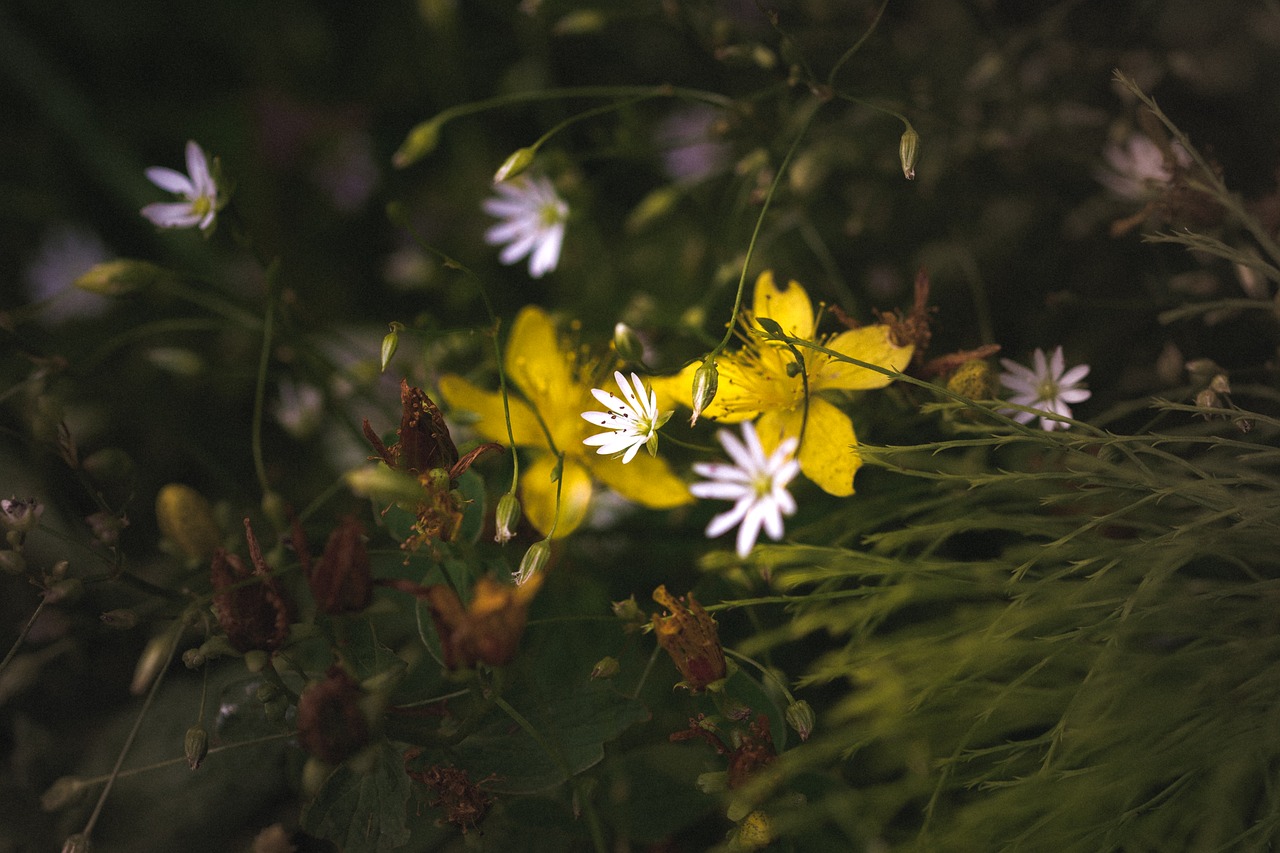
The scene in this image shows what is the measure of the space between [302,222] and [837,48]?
2.35ft

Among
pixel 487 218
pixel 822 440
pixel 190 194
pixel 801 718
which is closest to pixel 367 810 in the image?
pixel 801 718

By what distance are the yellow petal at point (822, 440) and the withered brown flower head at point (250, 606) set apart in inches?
13.4

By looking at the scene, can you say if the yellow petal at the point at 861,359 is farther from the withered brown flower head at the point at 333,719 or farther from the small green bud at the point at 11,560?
the small green bud at the point at 11,560

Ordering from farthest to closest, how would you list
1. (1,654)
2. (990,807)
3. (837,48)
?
(837,48) < (1,654) < (990,807)

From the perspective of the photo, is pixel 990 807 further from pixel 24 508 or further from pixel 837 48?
pixel 837 48

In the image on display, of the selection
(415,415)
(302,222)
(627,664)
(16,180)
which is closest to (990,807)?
(627,664)

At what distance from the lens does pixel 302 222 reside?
4.03 feet

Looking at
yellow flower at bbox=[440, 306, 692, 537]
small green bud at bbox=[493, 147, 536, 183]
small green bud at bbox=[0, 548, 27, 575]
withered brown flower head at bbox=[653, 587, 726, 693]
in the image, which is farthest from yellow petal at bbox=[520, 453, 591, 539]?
small green bud at bbox=[0, 548, 27, 575]

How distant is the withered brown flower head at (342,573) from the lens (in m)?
0.50

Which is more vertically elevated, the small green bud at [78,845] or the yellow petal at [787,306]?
the yellow petal at [787,306]

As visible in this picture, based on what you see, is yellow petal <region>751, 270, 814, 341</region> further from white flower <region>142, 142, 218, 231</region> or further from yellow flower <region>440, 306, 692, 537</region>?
white flower <region>142, 142, 218, 231</region>

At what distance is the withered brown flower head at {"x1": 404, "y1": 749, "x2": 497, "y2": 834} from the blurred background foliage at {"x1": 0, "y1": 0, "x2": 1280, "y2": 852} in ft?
0.31

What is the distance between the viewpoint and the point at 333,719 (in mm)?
489

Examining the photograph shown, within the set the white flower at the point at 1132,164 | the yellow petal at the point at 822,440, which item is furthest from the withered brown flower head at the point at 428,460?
the white flower at the point at 1132,164
